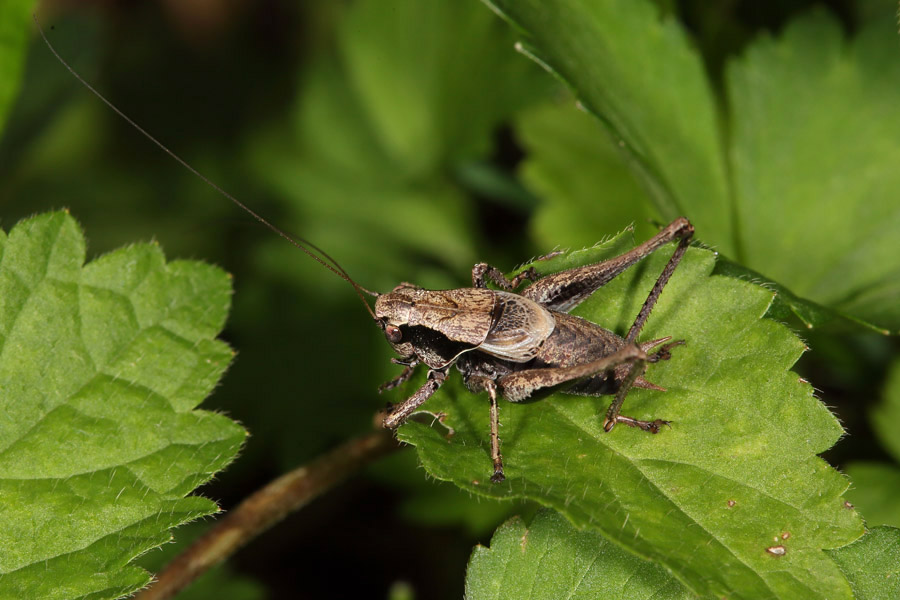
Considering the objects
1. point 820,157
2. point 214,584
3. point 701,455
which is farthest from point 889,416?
point 214,584

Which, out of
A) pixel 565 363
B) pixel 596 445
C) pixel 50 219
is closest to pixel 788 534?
pixel 596 445

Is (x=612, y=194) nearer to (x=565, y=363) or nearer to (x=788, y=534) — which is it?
(x=565, y=363)

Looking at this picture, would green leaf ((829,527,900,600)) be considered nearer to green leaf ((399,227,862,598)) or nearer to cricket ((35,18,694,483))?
green leaf ((399,227,862,598))

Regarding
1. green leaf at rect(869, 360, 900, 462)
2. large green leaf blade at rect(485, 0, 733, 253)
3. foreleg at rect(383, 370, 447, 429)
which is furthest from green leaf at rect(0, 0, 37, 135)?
green leaf at rect(869, 360, 900, 462)

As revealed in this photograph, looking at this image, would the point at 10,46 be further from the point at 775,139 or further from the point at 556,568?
the point at 775,139

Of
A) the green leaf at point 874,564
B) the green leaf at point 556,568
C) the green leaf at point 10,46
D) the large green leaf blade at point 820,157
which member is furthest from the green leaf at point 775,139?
the green leaf at point 10,46
